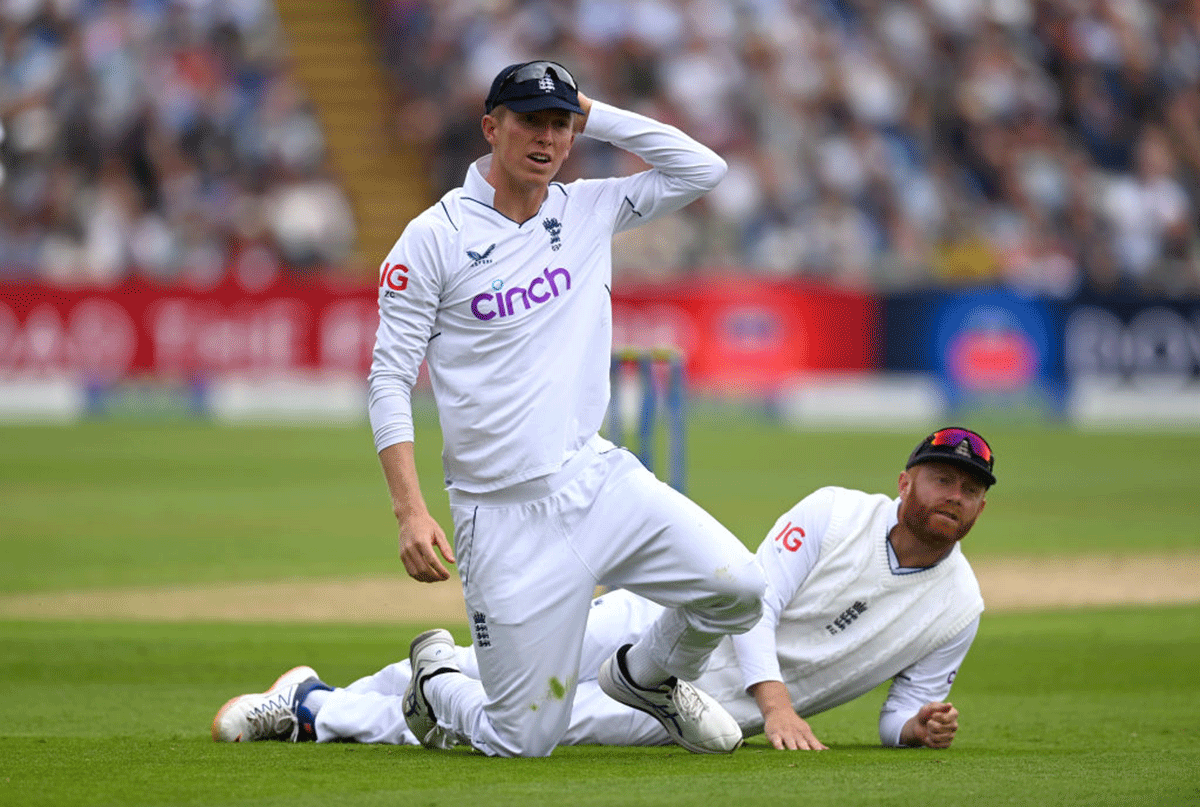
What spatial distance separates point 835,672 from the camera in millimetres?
6301

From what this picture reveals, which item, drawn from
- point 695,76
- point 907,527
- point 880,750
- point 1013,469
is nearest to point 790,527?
point 907,527

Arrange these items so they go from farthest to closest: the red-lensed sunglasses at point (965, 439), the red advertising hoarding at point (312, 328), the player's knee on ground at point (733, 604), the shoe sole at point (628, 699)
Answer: the red advertising hoarding at point (312, 328) < the shoe sole at point (628, 699) < the red-lensed sunglasses at point (965, 439) < the player's knee on ground at point (733, 604)

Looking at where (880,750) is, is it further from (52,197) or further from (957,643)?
(52,197)

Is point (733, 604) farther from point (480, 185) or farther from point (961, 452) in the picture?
point (480, 185)

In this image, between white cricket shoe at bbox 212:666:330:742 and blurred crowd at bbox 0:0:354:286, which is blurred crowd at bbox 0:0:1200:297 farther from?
white cricket shoe at bbox 212:666:330:742

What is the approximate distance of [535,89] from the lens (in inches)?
227

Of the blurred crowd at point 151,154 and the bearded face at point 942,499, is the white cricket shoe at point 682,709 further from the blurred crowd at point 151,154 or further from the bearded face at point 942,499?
the blurred crowd at point 151,154

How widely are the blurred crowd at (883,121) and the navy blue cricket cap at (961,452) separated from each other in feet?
61.9

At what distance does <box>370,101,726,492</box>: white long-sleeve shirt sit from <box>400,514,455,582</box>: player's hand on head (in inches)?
12.4

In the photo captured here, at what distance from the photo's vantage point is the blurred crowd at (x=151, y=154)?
2520 cm

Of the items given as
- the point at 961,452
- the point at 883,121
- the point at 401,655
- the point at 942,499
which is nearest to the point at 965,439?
the point at 961,452

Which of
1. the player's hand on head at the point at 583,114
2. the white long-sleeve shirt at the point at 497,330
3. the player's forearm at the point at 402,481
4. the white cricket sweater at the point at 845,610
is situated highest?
the player's hand on head at the point at 583,114

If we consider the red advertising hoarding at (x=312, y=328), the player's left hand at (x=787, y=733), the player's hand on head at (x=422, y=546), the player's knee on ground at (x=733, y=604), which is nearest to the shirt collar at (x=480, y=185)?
the player's hand on head at (x=422, y=546)

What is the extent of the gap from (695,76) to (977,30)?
4503mm
